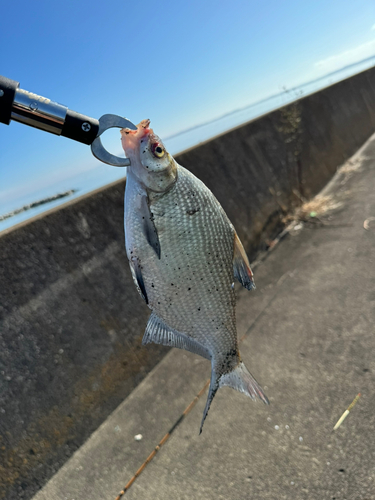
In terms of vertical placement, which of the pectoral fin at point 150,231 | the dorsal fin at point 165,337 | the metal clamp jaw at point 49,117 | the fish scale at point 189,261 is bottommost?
the dorsal fin at point 165,337

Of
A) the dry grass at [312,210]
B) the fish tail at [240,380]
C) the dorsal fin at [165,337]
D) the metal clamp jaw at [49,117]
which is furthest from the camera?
the dry grass at [312,210]

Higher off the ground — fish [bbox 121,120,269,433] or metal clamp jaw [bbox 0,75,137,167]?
metal clamp jaw [bbox 0,75,137,167]

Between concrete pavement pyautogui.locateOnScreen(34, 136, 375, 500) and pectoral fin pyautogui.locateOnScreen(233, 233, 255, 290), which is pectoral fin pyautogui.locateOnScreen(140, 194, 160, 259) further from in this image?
concrete pavement pyautogui.locateOnScreen(34, 136, 375, 500)

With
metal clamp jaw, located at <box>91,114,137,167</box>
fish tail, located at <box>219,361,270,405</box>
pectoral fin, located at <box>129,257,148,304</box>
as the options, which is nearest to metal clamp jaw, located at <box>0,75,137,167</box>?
metal clamp jaw, located at <box>91,114,137,167</box>

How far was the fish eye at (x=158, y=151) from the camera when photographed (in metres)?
1.53

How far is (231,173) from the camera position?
19.2 feet

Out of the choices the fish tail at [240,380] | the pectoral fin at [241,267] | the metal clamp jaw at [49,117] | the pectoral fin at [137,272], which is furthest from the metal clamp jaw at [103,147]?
the fish tail at [240,380]

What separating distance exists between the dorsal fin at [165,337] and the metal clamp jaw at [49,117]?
0.76 meters

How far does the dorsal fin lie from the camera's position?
5.51 feet

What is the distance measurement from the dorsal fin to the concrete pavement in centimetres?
152

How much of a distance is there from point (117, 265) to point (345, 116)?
29.0 ft

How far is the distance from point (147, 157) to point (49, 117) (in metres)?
0.42

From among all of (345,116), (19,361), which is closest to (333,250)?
(19,361)

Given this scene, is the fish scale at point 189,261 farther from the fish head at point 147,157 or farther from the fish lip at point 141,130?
the fish lip at point 141,130
